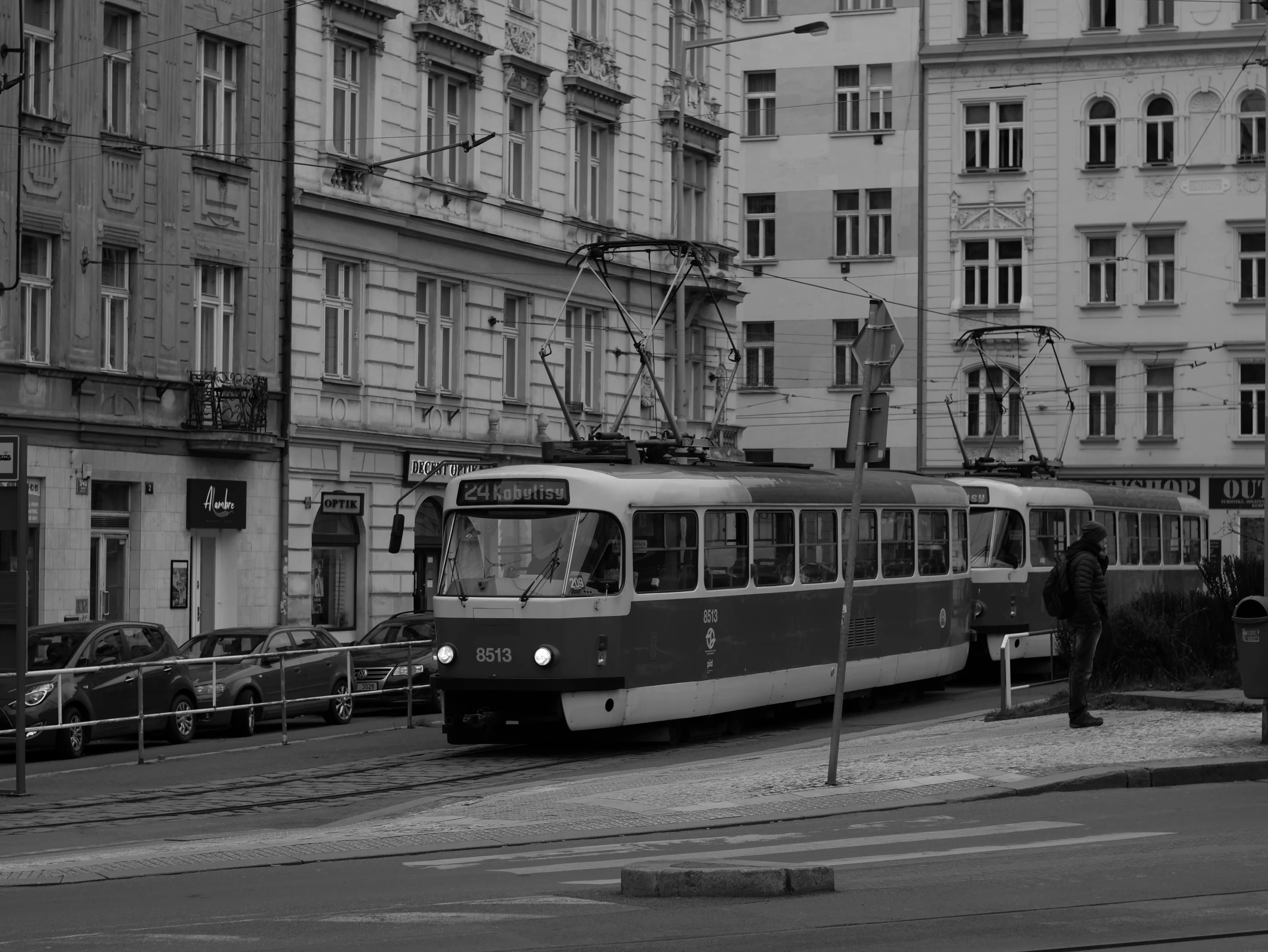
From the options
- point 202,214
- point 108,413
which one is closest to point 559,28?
point 202,214

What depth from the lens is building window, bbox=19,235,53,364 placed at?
30938 mm

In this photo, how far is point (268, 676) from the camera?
2530 centimetres

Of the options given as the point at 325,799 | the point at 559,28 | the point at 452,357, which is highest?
the point at 559,28

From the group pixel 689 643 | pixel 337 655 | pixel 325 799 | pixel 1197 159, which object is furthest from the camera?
pixel 1197 159

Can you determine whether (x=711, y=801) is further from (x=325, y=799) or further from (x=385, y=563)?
(x=385, y=563)

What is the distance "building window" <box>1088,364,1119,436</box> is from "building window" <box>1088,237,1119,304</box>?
187 cm

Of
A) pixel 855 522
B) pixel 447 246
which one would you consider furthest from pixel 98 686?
pixel 447 246

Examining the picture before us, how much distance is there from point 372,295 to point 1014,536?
A: 12.7m

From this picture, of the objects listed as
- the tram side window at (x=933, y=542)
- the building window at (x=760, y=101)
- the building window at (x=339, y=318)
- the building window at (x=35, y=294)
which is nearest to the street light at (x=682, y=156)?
the building window at (x=339, y=318)

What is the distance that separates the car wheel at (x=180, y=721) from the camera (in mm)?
23484

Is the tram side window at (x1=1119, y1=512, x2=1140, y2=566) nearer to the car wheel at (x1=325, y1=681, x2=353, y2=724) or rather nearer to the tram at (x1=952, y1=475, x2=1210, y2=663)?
the tram at (x1=952, y1=475, x2=1210, y2=663)

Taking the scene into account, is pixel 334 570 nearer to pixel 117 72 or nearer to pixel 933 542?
pixel 117 72

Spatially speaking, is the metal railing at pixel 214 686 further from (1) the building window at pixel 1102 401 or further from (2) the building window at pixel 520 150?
(1) the building window at pixel 1102 401

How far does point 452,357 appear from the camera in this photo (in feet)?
132
